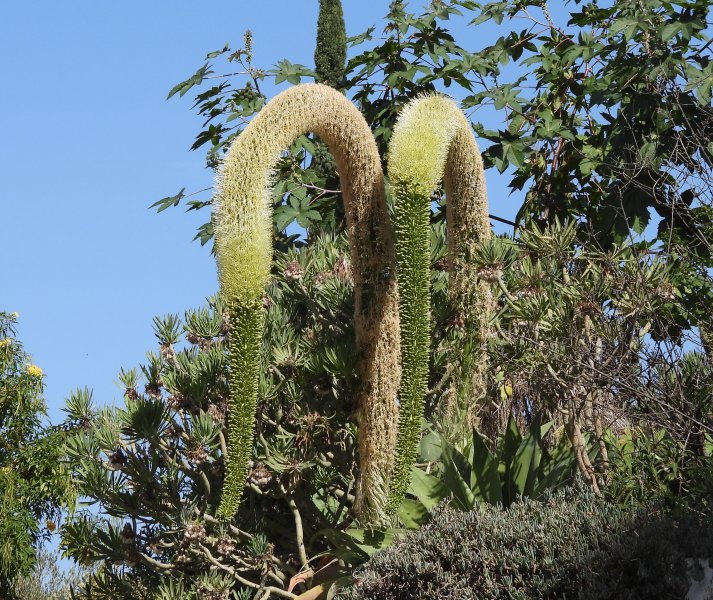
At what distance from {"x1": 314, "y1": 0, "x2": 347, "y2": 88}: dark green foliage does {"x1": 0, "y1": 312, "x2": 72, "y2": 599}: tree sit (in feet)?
15.7

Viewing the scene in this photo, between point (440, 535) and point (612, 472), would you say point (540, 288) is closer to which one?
point (612, 472)

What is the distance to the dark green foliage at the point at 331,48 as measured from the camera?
32.4 ft

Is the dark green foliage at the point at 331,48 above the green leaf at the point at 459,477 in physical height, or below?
above

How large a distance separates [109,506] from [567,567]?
3164 mm

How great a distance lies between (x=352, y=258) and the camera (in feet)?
19.5

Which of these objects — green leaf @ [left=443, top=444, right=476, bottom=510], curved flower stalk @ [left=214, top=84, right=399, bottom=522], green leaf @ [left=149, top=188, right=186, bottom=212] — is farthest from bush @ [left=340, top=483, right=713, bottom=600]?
green leaf @ [left=149, top=188, right=186, bottom=212]

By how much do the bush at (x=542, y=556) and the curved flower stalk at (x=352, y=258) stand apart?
761 millimetres

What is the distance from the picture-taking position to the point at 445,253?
693 centimetres

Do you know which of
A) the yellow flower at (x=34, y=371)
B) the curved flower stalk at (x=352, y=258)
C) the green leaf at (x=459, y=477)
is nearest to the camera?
the curved flower stalk at (x=352, y=258)

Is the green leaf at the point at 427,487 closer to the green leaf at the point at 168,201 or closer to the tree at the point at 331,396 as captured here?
the tree at the point at 331,396

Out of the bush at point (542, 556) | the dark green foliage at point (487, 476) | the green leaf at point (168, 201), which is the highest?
the green leaf at point (168, 201)

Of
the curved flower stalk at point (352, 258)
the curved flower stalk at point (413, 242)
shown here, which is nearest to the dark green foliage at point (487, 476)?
the curved flower stalk at point (413, 242)

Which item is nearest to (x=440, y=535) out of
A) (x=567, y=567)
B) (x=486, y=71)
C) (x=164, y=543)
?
(x=567, y=567)

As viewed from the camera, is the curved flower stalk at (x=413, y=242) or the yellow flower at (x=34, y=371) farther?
the yellow flower at (x=34, y=371)
